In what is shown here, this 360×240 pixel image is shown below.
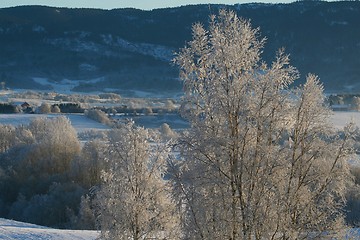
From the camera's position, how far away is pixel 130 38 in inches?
5285

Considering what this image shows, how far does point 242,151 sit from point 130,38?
126723mm

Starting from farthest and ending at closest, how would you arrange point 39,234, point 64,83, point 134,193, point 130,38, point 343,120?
point 130,38 < point 64,83 < point 343,120 < point 39,234 < point 134,193

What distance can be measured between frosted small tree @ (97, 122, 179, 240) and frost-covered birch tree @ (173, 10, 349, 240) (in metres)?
7.43

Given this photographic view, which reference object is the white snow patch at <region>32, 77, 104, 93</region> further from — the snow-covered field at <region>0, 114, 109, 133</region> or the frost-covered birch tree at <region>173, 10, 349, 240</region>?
the frost-covered birch tree at <region>173, 10, 349, 240</region>

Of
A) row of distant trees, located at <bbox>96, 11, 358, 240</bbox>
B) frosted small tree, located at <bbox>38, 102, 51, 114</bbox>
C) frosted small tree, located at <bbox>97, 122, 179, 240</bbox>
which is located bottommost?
frosted small tree, located at <bbox>38, 102, 51, 114</bbox>

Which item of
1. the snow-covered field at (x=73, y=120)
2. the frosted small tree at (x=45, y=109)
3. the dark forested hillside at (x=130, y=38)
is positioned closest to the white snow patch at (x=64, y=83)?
the dark forested hillside at (x=130, y=38)

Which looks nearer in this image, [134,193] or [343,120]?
[134,193]

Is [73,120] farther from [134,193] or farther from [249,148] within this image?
[249,148]

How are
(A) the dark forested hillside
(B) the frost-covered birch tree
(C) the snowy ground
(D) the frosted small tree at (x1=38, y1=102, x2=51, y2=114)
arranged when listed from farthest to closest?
(A) the dark forested hillside → (D) the frosted small tree at (x1=38, y1=102, x2=51, y2=114) → (C) the snowy ground → (B) the frost-covered birch tree

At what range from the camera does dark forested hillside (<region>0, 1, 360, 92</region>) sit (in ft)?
357

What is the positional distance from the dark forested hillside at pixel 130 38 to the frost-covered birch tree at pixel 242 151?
312 ft

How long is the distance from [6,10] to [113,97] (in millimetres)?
58938

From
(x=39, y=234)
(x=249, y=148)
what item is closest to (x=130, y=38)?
(x=39, y=234)

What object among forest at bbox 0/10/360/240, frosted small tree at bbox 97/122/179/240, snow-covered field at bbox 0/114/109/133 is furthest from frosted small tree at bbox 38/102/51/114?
forest at bbox 0/10/360/240
